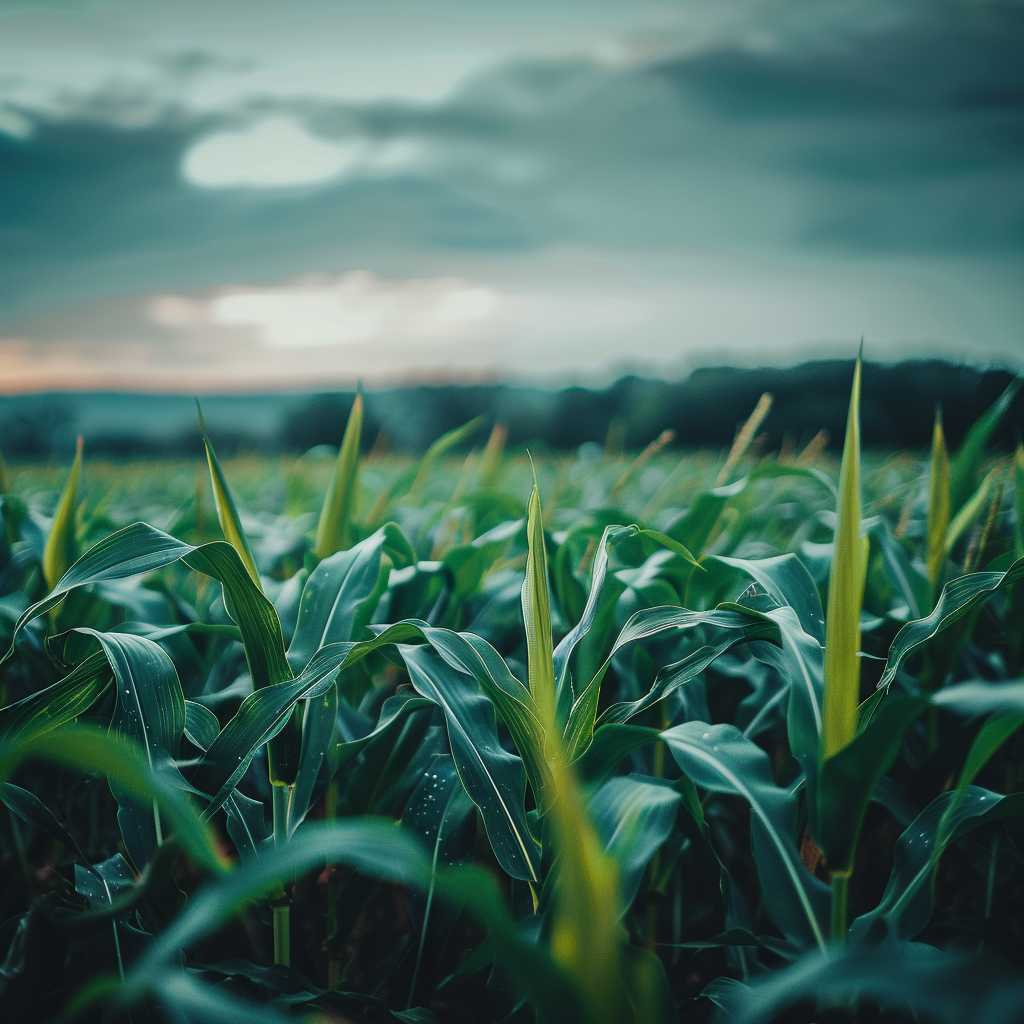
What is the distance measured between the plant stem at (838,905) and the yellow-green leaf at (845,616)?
12 cm

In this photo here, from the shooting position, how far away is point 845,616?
515 millimetres

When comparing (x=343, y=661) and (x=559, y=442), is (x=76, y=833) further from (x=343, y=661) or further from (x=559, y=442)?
(x=559, y=442)

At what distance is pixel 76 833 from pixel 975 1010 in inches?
48.6

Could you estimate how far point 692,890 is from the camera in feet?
3.25

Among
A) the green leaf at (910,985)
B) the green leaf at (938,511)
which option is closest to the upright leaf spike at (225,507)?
the green leaf at (910,985)

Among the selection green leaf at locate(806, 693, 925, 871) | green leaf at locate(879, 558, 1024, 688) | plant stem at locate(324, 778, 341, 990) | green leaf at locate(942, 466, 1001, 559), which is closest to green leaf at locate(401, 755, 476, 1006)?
plant stem at locate(324, 778, 341, 990)

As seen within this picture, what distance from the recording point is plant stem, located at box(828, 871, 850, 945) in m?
0.56

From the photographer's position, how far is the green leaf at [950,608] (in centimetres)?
64

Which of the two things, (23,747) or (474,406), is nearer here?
(23,747)

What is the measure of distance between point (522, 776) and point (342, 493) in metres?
0.46

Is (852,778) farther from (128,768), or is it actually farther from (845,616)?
(128,768)

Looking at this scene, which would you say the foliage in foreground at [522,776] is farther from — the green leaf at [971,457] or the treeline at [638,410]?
the treeline at [638,410]

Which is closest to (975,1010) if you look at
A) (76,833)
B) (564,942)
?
(564,942)

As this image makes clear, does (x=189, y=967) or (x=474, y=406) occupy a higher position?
(x=474, y=406)
